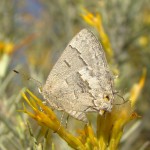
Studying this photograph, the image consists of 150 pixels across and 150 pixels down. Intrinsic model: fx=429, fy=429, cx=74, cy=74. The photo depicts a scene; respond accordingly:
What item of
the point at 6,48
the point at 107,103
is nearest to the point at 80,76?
the point at 107,103

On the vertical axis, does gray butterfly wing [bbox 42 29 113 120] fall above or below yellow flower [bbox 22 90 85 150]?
above

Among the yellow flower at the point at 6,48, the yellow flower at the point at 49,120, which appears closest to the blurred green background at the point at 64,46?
the yellow flower at the point at 6,48

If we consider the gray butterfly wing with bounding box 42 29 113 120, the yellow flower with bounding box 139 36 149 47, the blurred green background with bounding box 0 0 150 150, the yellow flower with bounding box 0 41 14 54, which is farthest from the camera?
the yellow flower with bounding box 139 36 149 47

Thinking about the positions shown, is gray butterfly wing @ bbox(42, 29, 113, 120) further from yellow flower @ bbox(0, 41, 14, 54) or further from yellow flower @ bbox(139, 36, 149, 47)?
yellow flower @ bbox(139, 36, 149, 47)

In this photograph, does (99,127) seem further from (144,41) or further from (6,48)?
(144,41)

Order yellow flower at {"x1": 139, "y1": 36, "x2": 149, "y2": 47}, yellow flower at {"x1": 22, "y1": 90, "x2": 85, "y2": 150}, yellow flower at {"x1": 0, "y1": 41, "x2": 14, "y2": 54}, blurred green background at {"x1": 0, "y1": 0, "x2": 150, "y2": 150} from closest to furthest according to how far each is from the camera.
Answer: yellow flower at {"x1": 22, "y1": 90, "x2": 85, "y2": 150}, blurred green background at {"x1": 0, "y1": 0, "x2": 150, "y2": 150}, yellow flower at {"x1": 0, "y1": 41, "x2": 14, "y2": 54}, yellow flower at {"x1": 139, "y1": 36, "x2": 149, "y2": 47}

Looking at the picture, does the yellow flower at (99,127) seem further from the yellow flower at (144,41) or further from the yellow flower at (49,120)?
the yellow flower at (144,41)

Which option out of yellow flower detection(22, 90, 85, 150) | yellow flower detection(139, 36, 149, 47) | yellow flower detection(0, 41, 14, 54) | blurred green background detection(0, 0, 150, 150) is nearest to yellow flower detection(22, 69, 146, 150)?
yellow flower detection(22, 90, 85, 150)

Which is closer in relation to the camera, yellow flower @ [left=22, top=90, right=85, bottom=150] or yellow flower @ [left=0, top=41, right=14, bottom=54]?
yellow flower @ [left=22, top=90, right=85, bottom=150]
